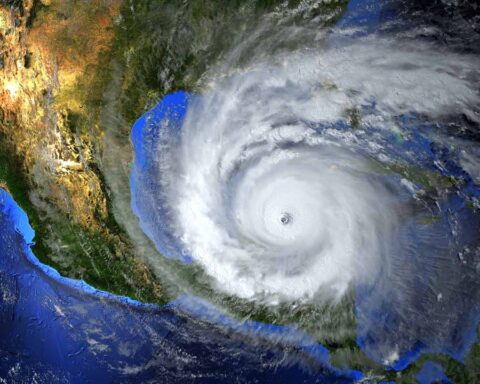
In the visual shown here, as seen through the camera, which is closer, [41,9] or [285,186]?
[41,9]

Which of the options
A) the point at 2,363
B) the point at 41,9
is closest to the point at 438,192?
the point at 41,9

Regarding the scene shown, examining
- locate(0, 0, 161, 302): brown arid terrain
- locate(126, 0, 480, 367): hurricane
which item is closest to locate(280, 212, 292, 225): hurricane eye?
locate(126, 0, 480, 367): hurricane

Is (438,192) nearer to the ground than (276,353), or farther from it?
farther from it

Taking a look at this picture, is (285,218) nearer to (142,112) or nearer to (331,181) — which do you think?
(331,181)

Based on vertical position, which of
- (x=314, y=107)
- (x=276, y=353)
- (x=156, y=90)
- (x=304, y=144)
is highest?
(x=156, y=90)

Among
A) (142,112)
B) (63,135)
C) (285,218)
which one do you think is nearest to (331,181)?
(285,218)

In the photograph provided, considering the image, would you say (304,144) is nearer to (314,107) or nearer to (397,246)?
(314,107)
